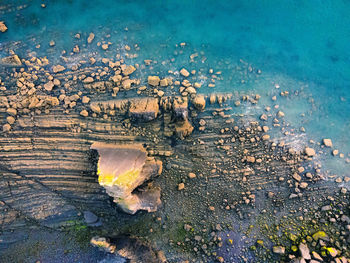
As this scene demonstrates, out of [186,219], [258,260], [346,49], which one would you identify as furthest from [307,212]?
[346,49]

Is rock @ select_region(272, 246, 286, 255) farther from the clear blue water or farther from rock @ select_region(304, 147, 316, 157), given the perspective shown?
the clear blue water

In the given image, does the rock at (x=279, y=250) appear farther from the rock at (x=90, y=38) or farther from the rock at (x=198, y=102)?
the rock at (x=90, y=38)

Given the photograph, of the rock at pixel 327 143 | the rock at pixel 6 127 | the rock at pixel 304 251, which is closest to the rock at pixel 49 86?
the rock at pixel 6 127

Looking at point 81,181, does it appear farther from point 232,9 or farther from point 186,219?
point 232,9

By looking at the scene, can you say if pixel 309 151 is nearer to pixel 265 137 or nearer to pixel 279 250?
pixel 265 137

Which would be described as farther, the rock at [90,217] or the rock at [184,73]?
the rock at [184,73]

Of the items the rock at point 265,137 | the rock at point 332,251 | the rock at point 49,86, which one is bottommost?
the rock at point 332,251
